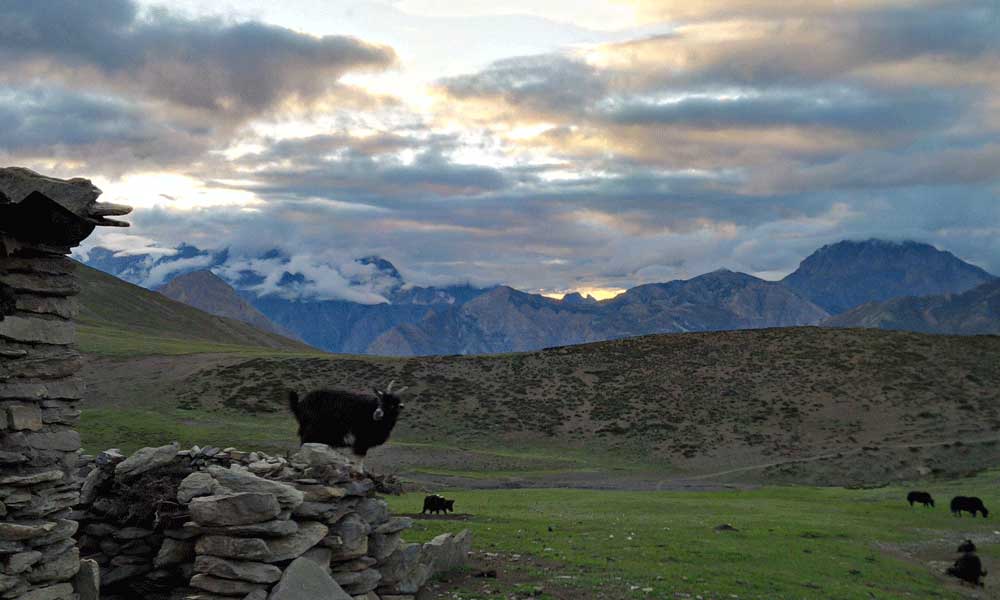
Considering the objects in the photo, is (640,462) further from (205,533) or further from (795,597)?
(205,533)

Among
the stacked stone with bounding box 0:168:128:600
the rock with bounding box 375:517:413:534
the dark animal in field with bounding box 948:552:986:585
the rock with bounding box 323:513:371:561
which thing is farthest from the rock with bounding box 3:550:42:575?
the dark animal in field with bounding box 948:552:986:585

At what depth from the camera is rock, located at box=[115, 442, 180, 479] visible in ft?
60.4

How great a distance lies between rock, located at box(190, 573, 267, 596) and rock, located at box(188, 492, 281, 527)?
3.34 ft

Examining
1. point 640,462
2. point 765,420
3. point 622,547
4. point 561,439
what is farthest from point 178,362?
point 622,547

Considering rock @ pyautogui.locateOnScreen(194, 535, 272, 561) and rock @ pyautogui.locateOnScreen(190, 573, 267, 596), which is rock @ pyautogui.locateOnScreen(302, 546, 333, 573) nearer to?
rock @ pyautogui.locateOnScreen(194, 535, 272, 561)

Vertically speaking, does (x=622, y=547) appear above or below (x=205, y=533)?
below

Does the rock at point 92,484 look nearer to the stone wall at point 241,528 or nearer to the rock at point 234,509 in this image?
the stone wall at point 241,528

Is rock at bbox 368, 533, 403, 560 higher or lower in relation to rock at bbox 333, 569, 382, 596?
higher

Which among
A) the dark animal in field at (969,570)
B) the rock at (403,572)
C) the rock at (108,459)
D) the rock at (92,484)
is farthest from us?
the dark animal in field at (969,570)

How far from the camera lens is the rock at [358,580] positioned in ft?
57.1

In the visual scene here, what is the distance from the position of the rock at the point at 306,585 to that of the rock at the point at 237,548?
24.1 inches

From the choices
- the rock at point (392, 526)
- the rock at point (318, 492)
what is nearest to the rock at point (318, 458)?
the rock at point (318, 492)

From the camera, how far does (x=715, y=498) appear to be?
4844 cm

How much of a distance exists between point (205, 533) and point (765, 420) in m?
82.4
